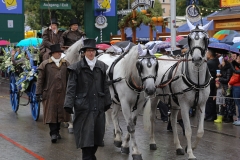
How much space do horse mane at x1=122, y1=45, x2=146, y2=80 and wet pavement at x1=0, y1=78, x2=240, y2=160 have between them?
1.47 metres

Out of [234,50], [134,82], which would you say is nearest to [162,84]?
[134,82]

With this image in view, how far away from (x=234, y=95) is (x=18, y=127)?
541 centimetres

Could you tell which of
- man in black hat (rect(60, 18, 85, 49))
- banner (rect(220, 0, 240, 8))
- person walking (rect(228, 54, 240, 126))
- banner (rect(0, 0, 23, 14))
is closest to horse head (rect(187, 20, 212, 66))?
person walking (rect(228, 54, 240, 126))

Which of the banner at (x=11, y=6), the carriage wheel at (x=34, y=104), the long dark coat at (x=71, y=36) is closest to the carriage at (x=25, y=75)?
the carriage wheel at (x=34, y=104)

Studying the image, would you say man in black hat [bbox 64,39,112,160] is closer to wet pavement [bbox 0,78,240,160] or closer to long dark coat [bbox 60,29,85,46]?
wet pavement [bbox 0,78,240,160]

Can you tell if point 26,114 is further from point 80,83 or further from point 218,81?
point 80,83

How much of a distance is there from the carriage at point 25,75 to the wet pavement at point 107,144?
0.57 meters

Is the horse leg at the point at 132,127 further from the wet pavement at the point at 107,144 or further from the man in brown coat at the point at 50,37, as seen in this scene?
the man in brown coat at the point at 50,37

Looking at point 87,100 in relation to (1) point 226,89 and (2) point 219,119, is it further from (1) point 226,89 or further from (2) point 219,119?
(2) point 219,119

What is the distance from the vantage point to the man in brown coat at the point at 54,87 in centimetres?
1024

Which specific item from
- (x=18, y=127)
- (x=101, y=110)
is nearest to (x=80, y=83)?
(x=101, y=110)

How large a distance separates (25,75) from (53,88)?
10.2ft

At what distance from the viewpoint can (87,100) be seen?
276 inches

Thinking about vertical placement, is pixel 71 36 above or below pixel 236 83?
above
